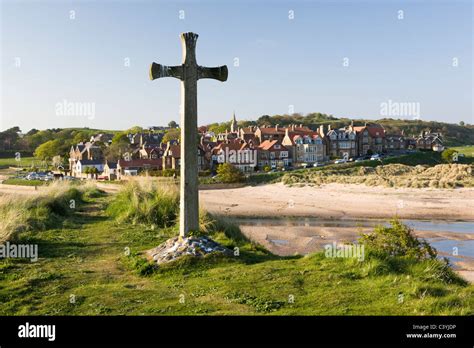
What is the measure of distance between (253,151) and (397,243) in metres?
66.5

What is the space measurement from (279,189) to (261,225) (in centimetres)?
2549

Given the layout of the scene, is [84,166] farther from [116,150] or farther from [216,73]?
[216,73]

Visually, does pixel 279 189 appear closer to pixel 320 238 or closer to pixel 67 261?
pixel 320 238

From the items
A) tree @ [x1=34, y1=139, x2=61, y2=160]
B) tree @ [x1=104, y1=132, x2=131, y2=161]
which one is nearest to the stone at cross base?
tree @ [x1=104, y1=132, x2=131, y2=161]

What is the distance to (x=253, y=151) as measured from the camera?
76125 mm

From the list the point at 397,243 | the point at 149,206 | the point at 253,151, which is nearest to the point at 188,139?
the point at 397,243

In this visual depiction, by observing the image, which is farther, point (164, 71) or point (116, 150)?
point (116, 150)

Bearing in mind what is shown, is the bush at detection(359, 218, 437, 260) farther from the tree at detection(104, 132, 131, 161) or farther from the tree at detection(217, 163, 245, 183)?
the tree at detection(104, 132, 131, 161)

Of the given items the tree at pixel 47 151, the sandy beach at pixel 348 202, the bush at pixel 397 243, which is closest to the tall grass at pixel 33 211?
the sandy beach at pixel 348 202

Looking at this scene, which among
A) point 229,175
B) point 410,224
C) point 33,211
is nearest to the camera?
point 33,211

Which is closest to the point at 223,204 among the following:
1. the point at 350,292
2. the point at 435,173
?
the point at 350,292

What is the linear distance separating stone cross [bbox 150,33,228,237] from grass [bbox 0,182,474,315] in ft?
4.91

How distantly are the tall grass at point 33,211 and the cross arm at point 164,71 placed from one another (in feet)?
18.4

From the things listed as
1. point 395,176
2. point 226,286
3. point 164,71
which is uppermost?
point 164,71
